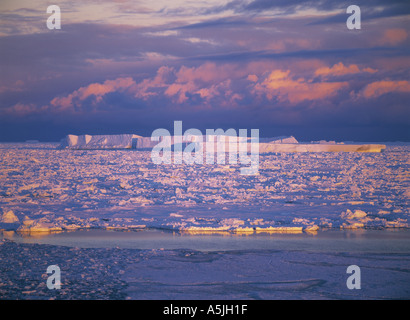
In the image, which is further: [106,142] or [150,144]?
[106,142]

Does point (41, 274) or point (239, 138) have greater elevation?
point (239, 138)

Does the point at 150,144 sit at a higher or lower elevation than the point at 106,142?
lower

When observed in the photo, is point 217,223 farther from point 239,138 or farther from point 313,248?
point 239,138

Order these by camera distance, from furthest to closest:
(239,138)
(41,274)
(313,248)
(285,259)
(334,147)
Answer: (239,138), (334,147), (313,248), (285,259), (41,274)

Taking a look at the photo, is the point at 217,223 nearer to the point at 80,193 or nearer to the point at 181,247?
the point at 181,247

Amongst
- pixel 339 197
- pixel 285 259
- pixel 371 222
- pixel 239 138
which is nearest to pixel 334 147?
pixel 239 138

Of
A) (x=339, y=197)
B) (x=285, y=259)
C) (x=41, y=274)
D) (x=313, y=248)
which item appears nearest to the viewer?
(x=41, y=274)

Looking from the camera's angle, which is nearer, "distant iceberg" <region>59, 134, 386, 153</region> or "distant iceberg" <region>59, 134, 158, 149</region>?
"distant iceberg" <region>59, 134, 386, 153</region>

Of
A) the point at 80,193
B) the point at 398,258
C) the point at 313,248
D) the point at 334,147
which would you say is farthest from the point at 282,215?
the point at 334,147

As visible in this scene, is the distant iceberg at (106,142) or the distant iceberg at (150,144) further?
the distant iceberg at (106,142)

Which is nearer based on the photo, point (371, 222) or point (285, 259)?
A: point (285, 259)
